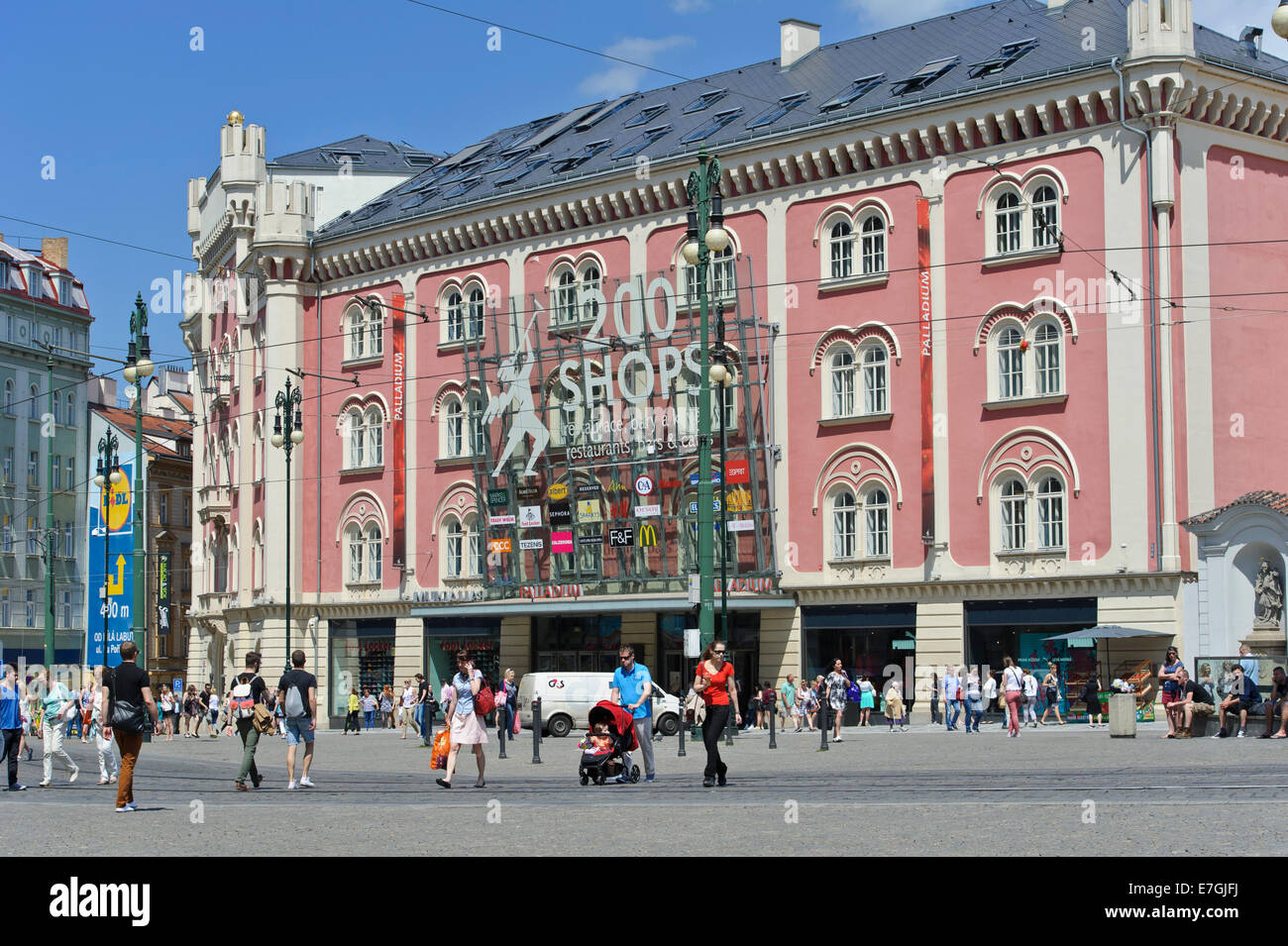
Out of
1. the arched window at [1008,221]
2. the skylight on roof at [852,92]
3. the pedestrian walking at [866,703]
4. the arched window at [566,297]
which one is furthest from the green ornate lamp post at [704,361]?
the arched window at [566,297]

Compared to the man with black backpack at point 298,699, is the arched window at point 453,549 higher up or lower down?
higher up

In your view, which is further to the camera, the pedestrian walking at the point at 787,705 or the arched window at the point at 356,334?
the arched window at the point at 356,334

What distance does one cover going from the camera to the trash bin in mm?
32188

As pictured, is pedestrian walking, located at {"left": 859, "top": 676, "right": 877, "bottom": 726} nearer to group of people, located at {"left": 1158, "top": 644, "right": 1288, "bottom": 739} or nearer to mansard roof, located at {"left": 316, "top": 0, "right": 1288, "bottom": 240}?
group of people, located at {"left": 1158, "top": 644, "right": 1288, "bottom": 739}

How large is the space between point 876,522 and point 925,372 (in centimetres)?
417

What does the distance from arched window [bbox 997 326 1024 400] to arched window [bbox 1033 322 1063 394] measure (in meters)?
0.45

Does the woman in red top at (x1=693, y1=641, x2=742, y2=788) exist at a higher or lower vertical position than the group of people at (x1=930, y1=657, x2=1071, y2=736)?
higher

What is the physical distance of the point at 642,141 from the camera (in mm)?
54000

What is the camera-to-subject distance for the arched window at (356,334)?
60250 millimetres

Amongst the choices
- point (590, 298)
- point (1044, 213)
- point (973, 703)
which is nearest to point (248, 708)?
point (973, 703)

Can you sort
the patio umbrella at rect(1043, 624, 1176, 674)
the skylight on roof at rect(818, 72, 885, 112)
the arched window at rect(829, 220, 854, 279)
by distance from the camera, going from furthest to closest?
1. the skylight on roof at rect(818, 72, 885, 112)
2. the arched window at rect(829, 220, 854, 279)
3. the patio umbrella at rect(1043, 624, 1176, 674)

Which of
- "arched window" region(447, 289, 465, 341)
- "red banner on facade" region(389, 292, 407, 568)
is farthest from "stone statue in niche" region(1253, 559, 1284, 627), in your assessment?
"red banner on facade" region(389, 292, 407, 568)
